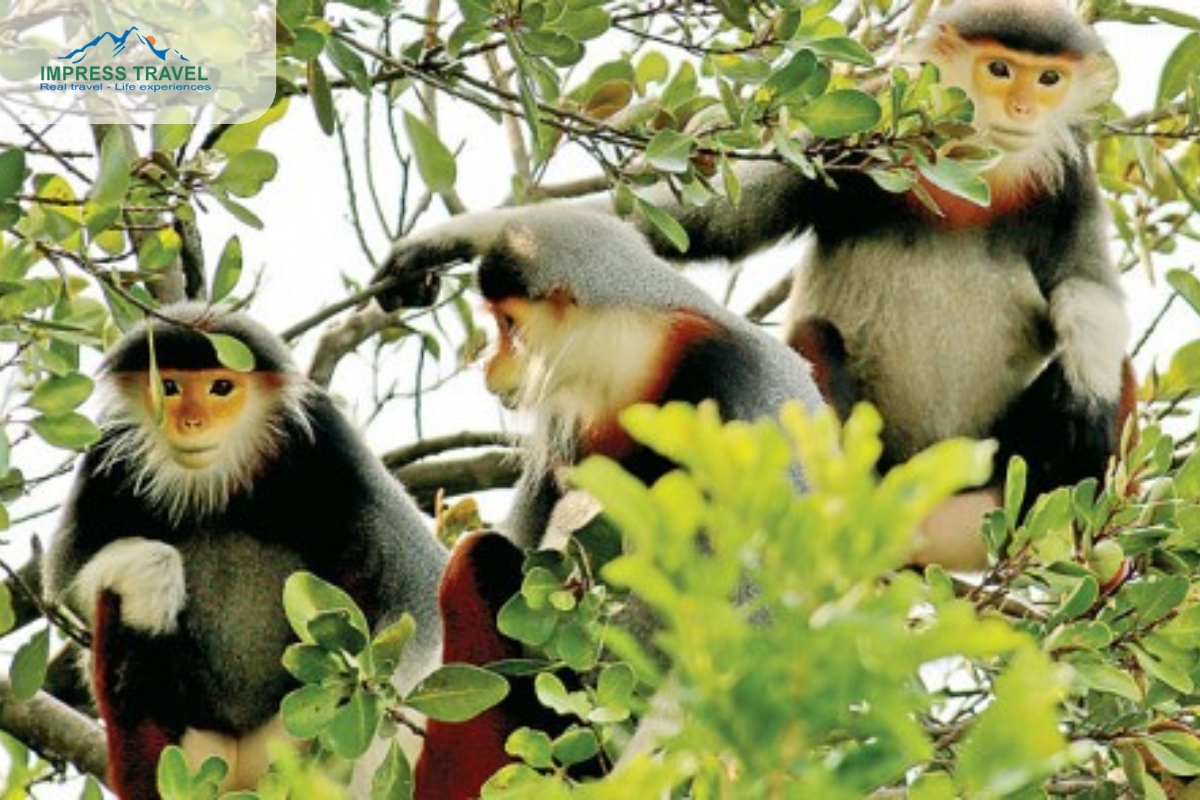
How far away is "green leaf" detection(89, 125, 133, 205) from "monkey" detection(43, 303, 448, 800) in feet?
3.87

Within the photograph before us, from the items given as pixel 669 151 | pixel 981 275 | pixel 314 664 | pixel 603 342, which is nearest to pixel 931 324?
pixel 981 275

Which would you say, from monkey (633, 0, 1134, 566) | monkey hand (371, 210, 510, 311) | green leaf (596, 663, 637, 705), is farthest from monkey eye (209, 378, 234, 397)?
green leaf (596, 663, 637, 705)

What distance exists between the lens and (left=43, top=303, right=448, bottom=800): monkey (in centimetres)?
454

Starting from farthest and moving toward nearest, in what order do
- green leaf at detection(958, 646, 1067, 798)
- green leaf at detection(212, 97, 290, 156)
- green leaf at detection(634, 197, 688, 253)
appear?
1. green leaf at detection(212, 97, 290, 156)
2. green leaf at detection(634, 197, 688, 253)
3. green leaf at detection(958, 646, 1067, 798)

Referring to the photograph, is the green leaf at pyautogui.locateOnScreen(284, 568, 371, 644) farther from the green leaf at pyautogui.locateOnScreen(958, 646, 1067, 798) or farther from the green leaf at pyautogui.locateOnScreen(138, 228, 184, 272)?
the green leaf at pyautogui.locateOnScreen(958, 646, 1067, 798)

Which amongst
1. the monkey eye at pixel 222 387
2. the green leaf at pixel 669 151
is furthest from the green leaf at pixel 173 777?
the monkey eye at pixel 222 387

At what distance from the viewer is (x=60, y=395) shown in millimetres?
3307

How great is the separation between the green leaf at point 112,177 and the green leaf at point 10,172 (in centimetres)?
14

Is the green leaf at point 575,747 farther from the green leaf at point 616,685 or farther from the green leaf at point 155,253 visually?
the green leaf at point 155,253

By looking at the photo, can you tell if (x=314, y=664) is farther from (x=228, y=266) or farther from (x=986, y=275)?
(x=986, y=275)

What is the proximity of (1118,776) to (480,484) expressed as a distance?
2.18m

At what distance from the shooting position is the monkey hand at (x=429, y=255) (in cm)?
413

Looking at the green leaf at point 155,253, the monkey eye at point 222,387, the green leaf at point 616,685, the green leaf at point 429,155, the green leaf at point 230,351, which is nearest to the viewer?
the green leaf at point 616,685

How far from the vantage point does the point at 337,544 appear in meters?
4.77
